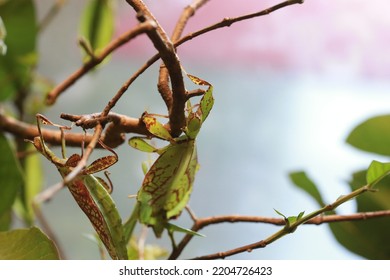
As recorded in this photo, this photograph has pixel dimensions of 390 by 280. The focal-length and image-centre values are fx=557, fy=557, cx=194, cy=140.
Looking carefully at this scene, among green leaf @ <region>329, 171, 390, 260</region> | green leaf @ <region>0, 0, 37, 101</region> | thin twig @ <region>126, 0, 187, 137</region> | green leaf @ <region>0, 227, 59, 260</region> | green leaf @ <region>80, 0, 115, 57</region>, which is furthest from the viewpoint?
green leaf @ <region>80, 0, 115, 57</region>

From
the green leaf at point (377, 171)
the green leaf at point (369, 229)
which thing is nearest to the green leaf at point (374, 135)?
the green leaf at point (369, 229)

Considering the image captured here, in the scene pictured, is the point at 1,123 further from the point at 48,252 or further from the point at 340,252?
the point at 340,252

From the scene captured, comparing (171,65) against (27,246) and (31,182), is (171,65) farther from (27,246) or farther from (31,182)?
(31,182)

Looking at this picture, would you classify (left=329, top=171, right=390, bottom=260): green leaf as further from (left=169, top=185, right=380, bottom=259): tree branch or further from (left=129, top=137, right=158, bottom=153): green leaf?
(left=129, top=137, right=158, bottom=153): green leaf

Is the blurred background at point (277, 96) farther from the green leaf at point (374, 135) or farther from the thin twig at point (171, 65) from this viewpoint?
the thin twig at point (171, 65)

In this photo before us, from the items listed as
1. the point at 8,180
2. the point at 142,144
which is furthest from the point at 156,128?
the point at 8,180

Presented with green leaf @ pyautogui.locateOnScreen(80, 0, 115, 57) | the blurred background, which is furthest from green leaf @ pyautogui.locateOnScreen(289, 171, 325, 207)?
green leaf @ pyautogui.locateOnScreen(80, 0, 115, 57)
